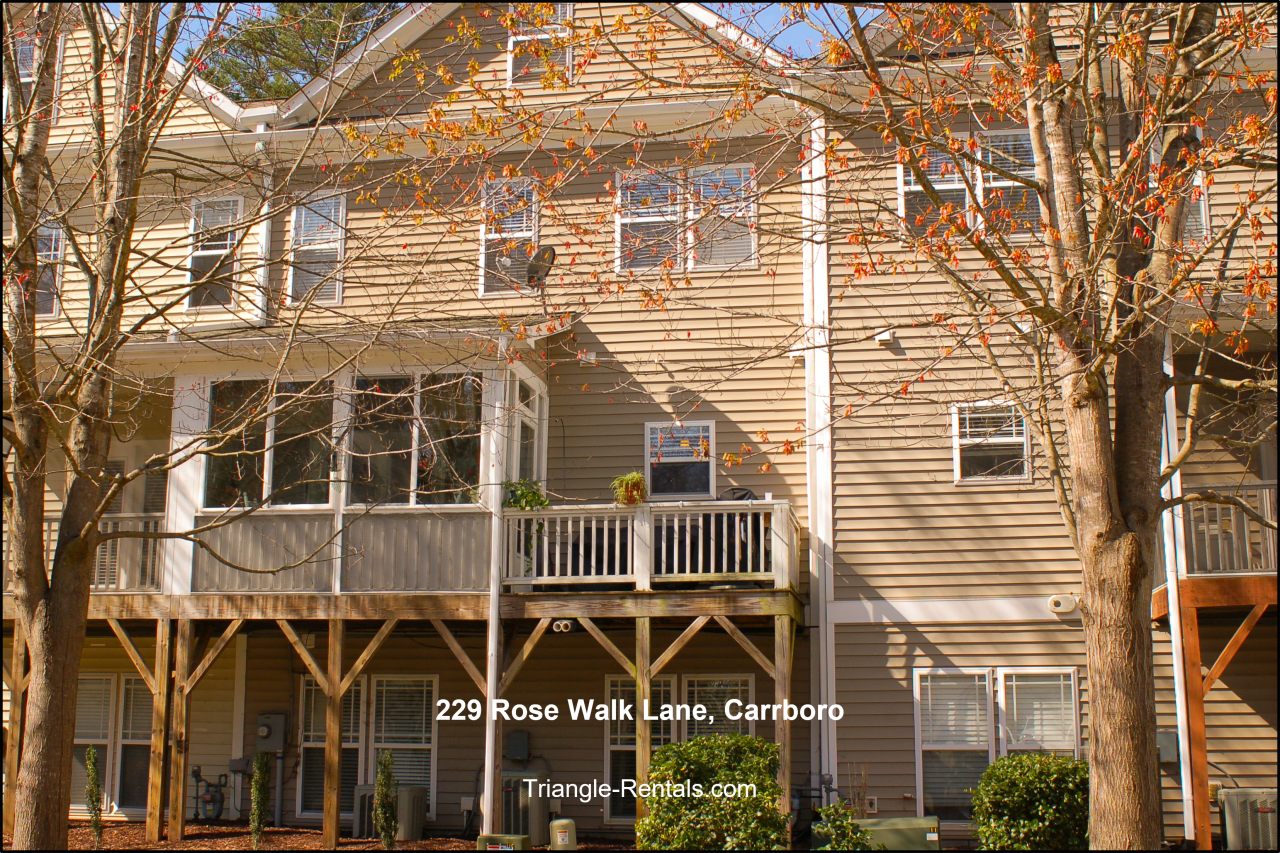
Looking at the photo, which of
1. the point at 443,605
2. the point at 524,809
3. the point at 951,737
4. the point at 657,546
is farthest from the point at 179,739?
Answer: the point at 951,737

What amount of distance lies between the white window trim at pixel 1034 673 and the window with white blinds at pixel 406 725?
665cm

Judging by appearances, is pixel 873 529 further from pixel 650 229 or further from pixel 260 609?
pixel 260 609

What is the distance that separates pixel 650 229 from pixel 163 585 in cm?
719

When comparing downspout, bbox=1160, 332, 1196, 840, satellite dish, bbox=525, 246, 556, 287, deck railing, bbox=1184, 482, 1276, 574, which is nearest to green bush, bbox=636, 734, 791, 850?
downspout, bbox=1160, 332, 1196, 840

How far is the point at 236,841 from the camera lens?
481 inches

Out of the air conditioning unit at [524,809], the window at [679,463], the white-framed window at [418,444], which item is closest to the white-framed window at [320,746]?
the air conditioning unit at [524,809]

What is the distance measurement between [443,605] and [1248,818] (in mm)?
8393

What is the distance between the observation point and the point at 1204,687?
10.7 m

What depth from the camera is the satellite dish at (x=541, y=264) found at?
43.5ft

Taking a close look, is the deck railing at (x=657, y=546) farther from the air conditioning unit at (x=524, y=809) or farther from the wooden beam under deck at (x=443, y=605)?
the air conditioning unit at (x=524, y=809)

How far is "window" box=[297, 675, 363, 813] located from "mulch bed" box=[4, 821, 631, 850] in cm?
58

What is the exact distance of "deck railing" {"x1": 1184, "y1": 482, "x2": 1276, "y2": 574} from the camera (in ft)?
35.9

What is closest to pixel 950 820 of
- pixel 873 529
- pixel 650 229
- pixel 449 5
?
pixel 873 529

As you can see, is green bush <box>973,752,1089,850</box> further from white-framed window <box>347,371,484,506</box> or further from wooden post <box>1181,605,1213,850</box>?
white-framed window <box>347,371,484,506</box>
